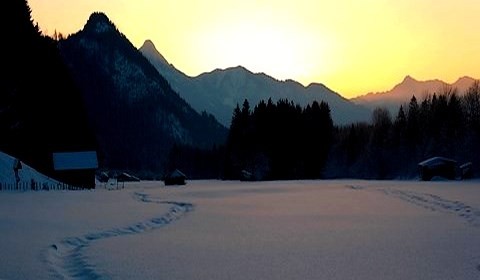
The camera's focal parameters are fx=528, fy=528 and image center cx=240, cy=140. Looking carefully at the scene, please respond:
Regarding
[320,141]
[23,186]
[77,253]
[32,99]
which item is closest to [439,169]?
[320,141]

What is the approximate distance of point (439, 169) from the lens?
74000 mm

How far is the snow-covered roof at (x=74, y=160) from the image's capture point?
64188mm

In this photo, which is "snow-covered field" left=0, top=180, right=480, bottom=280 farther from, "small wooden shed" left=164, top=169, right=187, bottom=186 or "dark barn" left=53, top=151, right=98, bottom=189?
"small wooden shed" left=164, top=169, right=187, bottom=186

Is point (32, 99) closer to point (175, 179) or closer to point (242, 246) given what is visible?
point (175, 179)

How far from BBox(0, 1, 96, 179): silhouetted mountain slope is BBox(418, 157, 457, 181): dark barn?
47.6 meters

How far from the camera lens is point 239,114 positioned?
105375 millimetres

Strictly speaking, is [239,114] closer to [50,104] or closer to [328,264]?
[50,104]

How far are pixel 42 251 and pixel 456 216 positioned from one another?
1338 centimetres

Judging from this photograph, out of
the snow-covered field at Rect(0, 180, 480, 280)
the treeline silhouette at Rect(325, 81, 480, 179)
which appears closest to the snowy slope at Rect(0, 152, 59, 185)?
the snow-covered field at Rect(0, 180, 480, 280)

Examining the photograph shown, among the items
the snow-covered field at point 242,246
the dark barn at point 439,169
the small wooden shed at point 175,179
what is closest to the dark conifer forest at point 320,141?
the small wooden shed at point 175,179

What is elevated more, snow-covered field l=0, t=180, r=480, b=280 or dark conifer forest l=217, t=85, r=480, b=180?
dark conifer forest l=217, t=85, r=480, b=180

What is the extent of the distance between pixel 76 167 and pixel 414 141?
7812 cm

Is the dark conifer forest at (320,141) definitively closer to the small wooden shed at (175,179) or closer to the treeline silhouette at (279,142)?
the treeline silhouette at (279,142)

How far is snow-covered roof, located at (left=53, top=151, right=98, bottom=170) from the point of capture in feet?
211
